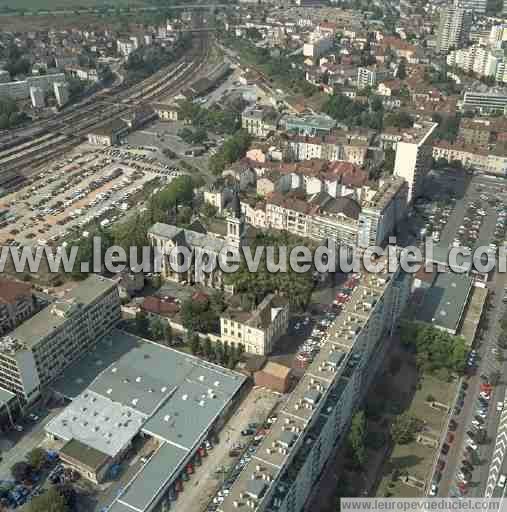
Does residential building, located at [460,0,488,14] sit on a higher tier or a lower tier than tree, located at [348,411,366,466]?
higher

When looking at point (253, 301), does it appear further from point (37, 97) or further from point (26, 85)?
point (26, 85)

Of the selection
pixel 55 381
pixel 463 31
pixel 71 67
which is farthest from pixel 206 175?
pixel 463 31

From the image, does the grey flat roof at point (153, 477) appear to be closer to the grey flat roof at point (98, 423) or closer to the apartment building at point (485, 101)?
the grey flat roof at point (98, 423)

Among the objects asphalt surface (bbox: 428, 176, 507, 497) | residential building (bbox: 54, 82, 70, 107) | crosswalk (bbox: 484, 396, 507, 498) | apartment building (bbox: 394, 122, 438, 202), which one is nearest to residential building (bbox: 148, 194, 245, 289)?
apartment building (bbox: 394, 122, 438, 202)

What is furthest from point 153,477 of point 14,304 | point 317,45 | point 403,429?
point 317,45

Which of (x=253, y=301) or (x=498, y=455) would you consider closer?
(x=498, y=455)

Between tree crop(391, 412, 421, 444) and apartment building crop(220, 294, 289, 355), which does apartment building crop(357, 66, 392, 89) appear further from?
tree crop(391, 412, 421, 444)

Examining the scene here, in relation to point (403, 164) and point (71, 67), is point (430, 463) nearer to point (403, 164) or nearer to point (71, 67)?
point (403, 164)
